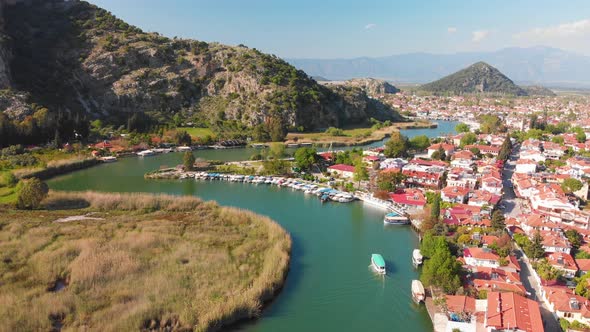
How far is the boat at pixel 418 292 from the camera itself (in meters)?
15.3

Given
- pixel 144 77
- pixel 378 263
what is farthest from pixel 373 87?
pixel 378 263

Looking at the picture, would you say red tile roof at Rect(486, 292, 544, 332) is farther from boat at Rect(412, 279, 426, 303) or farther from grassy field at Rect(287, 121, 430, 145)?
grassy field at Rect(287, 121, 430, 145)

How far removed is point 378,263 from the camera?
1772 centimetres

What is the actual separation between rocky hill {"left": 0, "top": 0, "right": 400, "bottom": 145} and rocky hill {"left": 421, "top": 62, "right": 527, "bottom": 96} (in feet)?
352

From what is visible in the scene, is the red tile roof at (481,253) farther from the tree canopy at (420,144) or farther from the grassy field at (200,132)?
the grassy field at (200,132)

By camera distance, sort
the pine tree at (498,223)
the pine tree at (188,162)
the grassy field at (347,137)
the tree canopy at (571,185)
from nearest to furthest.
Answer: the pine tree at (498,223), the tree canopy at (571,185), the pine tree at (188,162), the grassy field at (347,137)

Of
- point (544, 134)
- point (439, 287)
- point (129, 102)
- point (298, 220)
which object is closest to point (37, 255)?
point (298, 220)

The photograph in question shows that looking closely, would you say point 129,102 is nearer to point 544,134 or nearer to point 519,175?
point 519,175

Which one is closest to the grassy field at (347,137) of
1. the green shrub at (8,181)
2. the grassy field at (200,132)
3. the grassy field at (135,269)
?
the grassy field at (200,132)

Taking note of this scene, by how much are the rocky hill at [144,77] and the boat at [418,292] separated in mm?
38106

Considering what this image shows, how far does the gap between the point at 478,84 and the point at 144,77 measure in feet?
483

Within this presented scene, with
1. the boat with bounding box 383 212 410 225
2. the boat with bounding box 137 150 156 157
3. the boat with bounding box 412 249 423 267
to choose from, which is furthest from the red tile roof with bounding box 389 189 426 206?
the boat with bounding box 137 150 156 157

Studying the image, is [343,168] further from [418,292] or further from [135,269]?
[135,269]

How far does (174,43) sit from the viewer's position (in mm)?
70562
